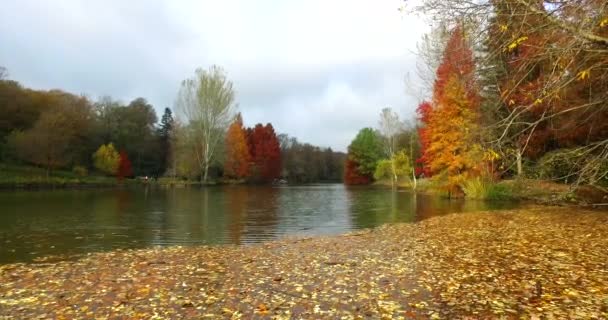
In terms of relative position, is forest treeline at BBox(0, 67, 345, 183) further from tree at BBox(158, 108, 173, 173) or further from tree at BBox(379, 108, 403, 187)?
tree at BBox(379, 108, 403, 187)

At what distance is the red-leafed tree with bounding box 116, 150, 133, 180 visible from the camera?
→ 67500 mm

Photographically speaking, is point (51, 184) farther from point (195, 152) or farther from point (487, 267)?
point (487, 267)

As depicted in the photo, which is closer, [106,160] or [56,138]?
[56,138]

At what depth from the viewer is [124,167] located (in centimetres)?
6869

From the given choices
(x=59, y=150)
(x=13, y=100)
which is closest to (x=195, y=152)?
(x=59, y=150)

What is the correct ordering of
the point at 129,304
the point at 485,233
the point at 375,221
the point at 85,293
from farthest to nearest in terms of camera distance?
the point at 375,221 → the point at 485,233 → the point at 85,293 → the point at 129,304


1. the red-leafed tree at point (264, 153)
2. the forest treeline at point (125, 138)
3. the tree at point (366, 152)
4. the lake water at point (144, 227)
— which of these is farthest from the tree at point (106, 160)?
the tree at point (366, 152)

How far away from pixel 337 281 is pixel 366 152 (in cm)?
7904

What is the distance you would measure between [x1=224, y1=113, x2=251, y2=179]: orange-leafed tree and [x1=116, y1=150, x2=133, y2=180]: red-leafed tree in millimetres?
15383

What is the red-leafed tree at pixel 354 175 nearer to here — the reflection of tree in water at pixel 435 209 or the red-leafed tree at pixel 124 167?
the red-leafed tree at pixel 124 167

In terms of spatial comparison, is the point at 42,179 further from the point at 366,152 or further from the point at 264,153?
the point at 366,152

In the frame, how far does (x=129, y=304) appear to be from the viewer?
20.5ft

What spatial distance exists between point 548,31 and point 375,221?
12.9 metres

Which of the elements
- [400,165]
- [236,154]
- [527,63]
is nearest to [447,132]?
[527,63]
